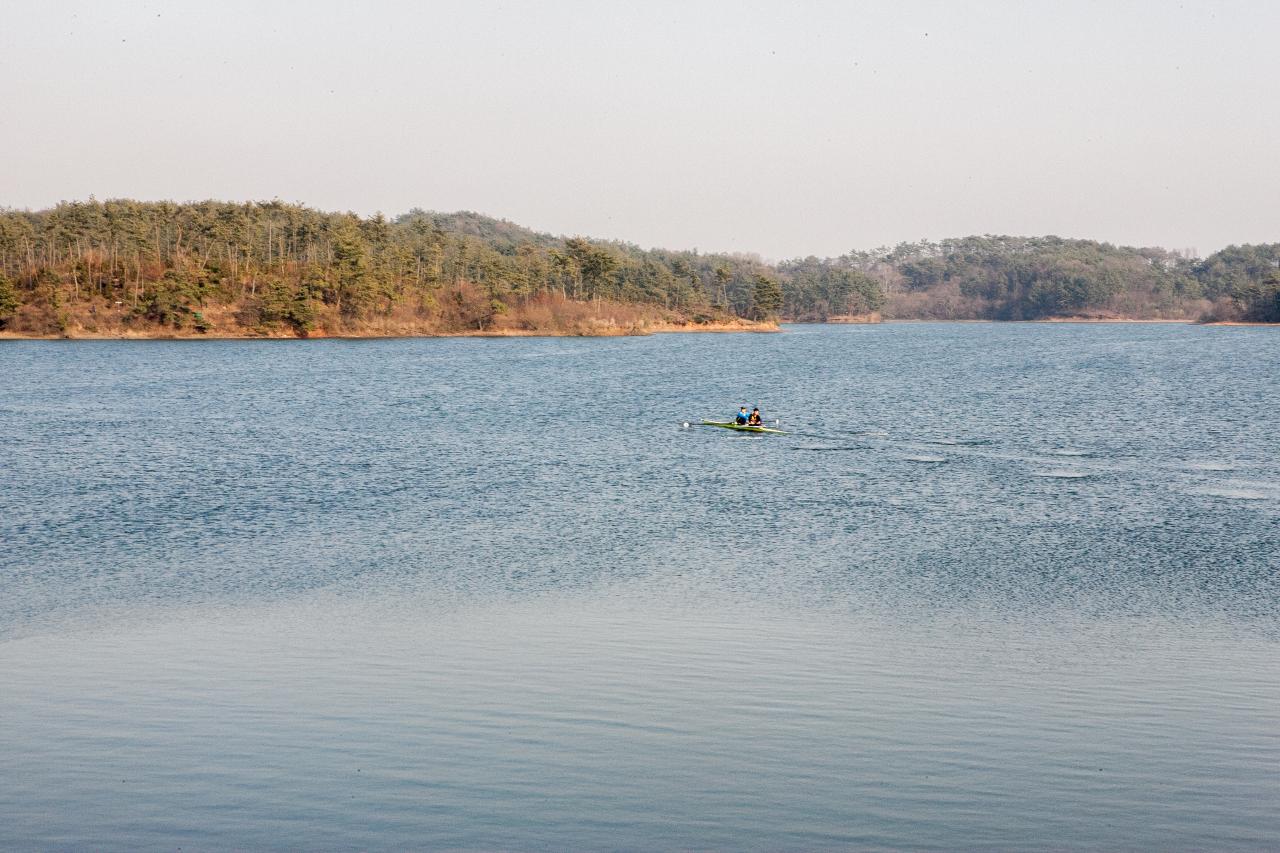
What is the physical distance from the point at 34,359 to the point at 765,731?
139261 mm

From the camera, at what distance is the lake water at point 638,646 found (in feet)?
50.4

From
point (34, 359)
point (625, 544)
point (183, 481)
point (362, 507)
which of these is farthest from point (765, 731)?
point (34, 359)

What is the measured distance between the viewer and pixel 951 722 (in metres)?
18.8

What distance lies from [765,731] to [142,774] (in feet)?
30.9

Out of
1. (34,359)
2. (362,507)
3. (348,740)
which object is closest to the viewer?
(348,740)

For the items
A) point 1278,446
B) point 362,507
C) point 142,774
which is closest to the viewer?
point 142,774

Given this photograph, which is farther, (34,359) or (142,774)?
(34,359)

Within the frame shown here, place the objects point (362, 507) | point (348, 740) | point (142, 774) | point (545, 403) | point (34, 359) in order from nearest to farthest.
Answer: point (142, 774)
point (348, 740)
point (362, 507)
point (545, 403)
point (34, 359)

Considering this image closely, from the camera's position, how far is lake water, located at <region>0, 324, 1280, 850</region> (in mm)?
15359

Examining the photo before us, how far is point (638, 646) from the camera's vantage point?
23.2 m

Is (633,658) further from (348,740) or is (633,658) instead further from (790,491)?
(790,491)

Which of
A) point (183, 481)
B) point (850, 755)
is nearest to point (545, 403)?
point (183, 481)

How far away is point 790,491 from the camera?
45.5 meters

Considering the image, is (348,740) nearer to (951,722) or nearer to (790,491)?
(951,722)
